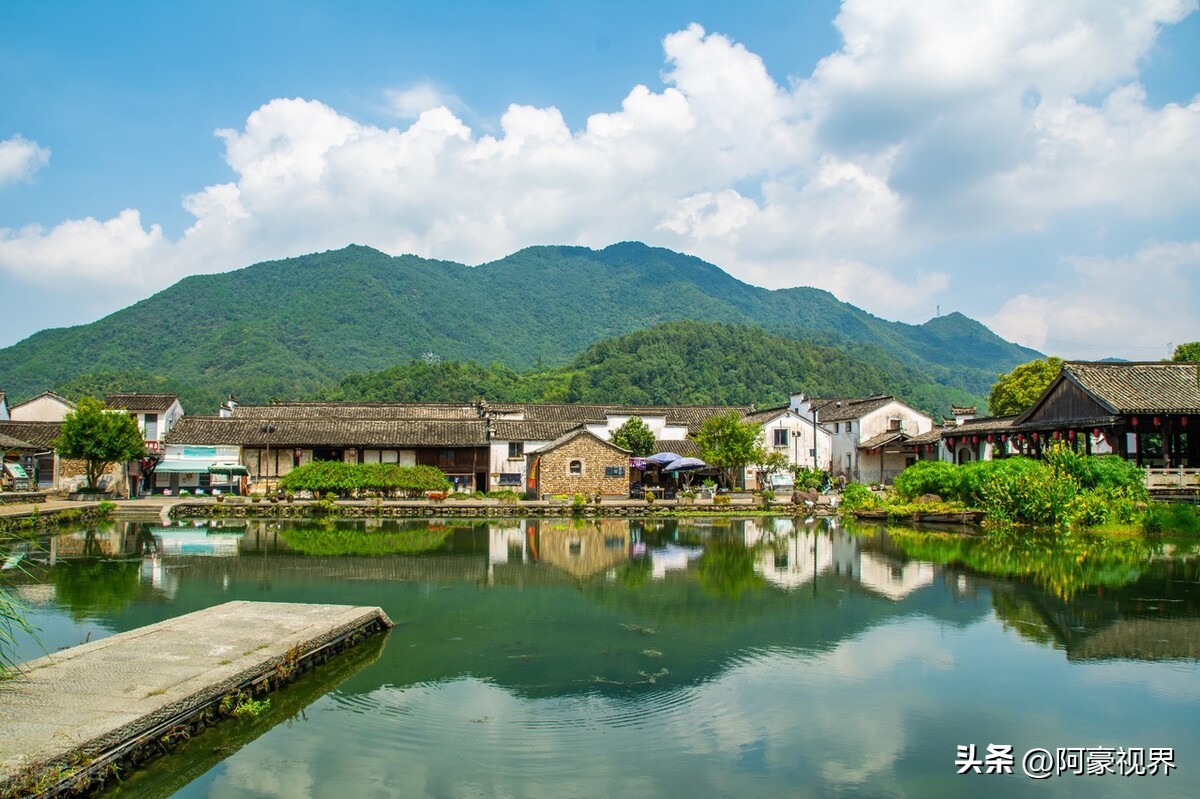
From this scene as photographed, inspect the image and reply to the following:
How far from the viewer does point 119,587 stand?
663 inches

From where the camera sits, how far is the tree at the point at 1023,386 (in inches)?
1848

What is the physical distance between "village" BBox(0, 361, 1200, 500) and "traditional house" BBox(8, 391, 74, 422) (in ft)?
0.25

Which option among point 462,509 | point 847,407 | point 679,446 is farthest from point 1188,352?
point 462,509

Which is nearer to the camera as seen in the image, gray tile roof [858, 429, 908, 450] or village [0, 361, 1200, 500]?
village [0, 361, 1200, 500]

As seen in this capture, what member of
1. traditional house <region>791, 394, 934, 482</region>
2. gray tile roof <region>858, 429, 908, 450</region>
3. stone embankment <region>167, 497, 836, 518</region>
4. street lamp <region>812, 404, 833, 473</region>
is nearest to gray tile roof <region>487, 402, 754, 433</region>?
street lamp <region>812, 404, 833, 473</region>

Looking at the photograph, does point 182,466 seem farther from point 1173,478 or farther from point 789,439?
point 1173,478

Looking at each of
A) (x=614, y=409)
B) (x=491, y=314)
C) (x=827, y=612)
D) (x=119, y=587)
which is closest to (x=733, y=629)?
(x=827, y=612)

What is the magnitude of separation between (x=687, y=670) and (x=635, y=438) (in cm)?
3103

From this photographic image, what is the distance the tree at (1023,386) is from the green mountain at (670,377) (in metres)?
32.4

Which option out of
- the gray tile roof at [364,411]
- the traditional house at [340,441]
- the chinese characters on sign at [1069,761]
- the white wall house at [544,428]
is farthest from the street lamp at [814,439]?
the chinese characters on sign at [1069,761]

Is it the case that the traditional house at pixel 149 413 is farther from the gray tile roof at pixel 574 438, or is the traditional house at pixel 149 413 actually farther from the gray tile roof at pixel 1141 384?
the gray tile roof at pixel 1141 384

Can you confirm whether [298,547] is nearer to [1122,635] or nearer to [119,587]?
[119,587]

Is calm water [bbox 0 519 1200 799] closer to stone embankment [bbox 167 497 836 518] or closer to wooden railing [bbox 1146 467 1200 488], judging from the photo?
wooden railing [bbox 1146 467 1200 488]

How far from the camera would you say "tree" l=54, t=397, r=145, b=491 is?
35406 millimetres
